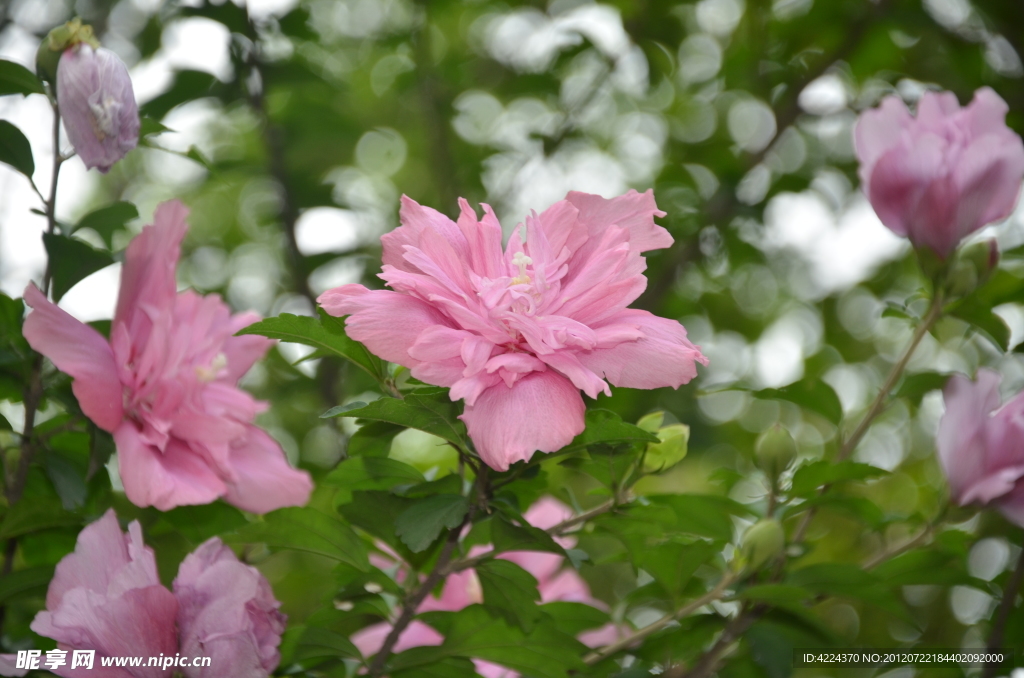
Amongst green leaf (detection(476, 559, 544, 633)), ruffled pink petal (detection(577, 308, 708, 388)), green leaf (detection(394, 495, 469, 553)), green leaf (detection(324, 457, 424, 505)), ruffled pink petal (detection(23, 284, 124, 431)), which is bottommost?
green leaf (detection(476, 559, 544, 633))

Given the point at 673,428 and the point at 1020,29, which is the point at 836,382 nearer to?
the point at 1020,29

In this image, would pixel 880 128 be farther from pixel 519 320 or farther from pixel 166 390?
pixel 166 390

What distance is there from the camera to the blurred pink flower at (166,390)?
1029 millimetres

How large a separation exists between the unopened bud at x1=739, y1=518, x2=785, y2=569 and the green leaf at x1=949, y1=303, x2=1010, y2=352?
1.61 ft

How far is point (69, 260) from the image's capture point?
1130mm

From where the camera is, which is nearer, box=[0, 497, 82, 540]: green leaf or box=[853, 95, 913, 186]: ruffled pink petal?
box=[0, 497, 82, 540]: green leaf

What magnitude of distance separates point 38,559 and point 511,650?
28.6 inches

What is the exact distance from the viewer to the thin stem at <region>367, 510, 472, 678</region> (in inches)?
40.3

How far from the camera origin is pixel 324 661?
1.17 meters

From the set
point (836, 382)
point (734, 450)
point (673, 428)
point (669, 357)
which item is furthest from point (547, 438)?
point (836, 382)

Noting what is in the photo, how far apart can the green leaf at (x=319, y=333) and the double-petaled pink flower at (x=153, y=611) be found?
0.89 ft

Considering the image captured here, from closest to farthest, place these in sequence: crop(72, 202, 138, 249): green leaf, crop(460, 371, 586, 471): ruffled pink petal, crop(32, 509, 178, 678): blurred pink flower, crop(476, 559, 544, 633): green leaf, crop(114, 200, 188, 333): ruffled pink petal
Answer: crop(460, 371, 586, 471): ruffled pink petal → crop(32, 509, 178, 678): blurred pink flower → crop(476, 559, 544, 633): green leaf → crop(114, 200, 188, 333): ruffled pink petal → crop(72, 202, 138, 249): green leaf

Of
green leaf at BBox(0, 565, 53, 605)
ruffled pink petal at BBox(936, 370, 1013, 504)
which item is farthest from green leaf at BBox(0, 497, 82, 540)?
ruffled pink petal at BBox(936, 370, 1013, 504)

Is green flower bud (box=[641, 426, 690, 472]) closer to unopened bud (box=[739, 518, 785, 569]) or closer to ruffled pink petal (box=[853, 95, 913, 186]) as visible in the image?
unopened bud (box=[739, 518, 785, 569])
